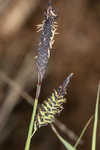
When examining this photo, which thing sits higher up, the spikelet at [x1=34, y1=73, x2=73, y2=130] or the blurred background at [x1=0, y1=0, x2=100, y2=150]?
the blurred background at [x1=0, y1=0, x2=100, y2=150]

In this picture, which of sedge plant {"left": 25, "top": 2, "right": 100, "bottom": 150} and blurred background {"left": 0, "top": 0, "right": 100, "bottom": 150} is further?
blurred background {"left": 0, "top": 0, "right": 100, "bottom": 150}

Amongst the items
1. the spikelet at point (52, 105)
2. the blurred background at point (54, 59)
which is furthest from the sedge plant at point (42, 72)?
the blurred background at point (54, 59)

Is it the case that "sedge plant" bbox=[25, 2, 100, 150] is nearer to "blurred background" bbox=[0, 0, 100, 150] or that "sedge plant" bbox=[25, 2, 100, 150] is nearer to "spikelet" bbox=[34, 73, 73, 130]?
"spikelet" bbox=[34, 73, 73, 130]

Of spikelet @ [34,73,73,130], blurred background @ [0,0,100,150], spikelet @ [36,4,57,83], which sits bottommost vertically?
spikelet @ [34,73,73,130]

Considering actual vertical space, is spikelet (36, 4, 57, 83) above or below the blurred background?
below

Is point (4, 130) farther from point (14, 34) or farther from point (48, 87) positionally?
point (14, 34)

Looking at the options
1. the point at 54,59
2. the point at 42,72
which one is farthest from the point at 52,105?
the point at 54,59

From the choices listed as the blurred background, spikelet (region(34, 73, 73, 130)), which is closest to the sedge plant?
Answer: spikelet (region(34, 73, 73, 130))

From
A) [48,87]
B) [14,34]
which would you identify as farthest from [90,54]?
[14,34]

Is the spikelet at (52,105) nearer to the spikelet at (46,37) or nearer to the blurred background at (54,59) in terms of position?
the spikelet at (46,37)
